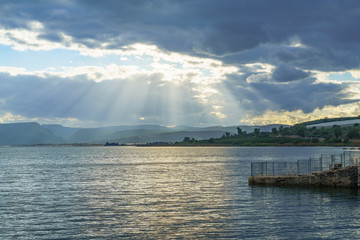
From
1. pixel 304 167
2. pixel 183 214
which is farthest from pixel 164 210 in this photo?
pixel 304 167

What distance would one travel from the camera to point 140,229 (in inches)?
1387

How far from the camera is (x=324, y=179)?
6488 centimetres

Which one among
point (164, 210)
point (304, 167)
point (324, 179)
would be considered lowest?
point (304, 167)

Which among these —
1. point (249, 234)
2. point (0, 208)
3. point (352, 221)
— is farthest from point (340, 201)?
point (0, 208)

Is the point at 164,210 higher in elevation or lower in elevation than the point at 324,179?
lower

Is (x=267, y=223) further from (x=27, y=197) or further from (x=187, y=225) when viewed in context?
(x=27, y=197)

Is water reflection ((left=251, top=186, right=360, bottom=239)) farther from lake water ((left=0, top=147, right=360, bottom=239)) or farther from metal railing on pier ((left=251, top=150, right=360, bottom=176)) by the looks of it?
metal railing on pier ((left=251, top=150, right=360, bottom=176))

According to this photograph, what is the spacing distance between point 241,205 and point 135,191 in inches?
876

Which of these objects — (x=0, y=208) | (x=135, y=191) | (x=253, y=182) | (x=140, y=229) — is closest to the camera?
(x=140, y=229)

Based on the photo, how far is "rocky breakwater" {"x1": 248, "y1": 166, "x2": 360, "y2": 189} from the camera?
2478 inches

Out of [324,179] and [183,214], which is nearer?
[183,214]

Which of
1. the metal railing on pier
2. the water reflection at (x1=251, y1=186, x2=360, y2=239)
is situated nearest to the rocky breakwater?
the metal railing on pier

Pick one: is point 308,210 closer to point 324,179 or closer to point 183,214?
point 183,214

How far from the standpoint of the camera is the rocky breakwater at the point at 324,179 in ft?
206
